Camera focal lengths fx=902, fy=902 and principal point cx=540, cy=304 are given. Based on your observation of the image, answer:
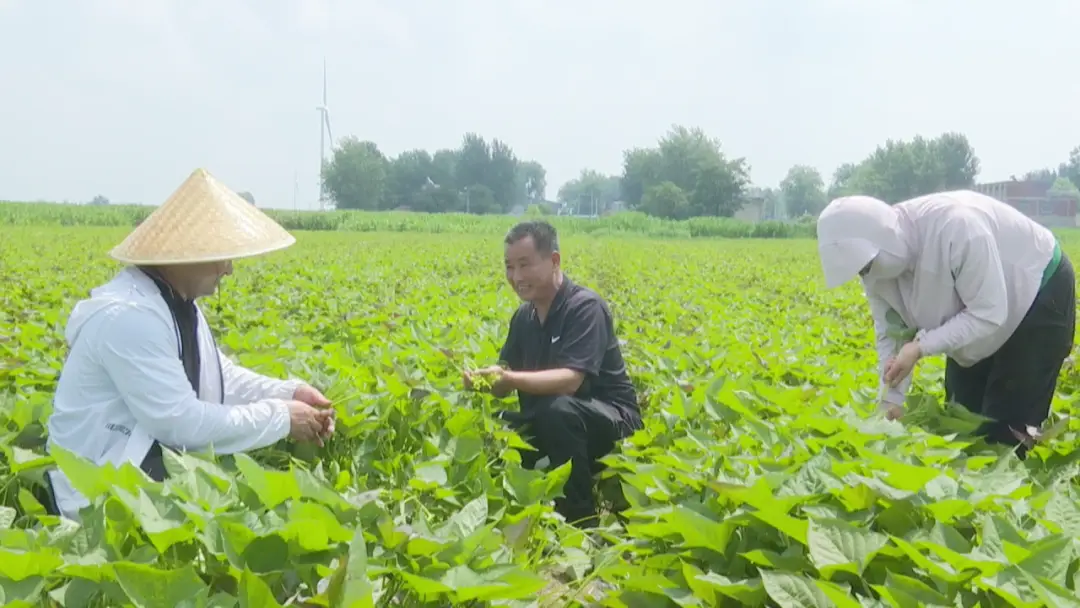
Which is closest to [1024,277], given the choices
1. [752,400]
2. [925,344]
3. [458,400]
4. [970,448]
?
[925,344]

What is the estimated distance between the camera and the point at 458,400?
11.5ft

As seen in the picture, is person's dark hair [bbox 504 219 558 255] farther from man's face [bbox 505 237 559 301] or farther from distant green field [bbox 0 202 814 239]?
distant green field [bbox 0 202 814 239]

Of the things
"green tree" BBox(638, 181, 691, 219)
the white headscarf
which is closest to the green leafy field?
the white headscarf

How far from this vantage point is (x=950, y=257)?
3.14m

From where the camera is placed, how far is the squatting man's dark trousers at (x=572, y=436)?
357cm

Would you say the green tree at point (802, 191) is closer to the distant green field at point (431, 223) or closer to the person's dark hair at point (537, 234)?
the distant green field at point (431, 223)

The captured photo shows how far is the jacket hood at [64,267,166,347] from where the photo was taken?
8.14ft

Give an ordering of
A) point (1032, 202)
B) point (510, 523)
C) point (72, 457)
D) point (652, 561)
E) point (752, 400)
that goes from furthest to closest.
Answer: point (1032, 202), point (752, 400), point (510, 523), point (652, 561), point (72, 457)

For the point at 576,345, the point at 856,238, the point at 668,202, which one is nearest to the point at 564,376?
the point at 576,345

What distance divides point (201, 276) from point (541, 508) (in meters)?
1.21

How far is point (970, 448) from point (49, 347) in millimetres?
4211

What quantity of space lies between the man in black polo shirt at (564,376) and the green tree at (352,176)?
72.4 meters

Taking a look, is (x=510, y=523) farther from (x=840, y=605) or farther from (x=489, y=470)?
(x=840, y=605)

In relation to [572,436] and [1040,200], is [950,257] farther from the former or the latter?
[1040,200]
